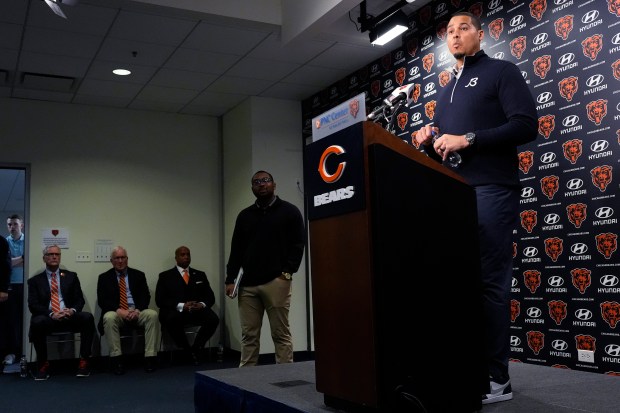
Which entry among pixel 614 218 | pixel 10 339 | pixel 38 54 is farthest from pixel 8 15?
pixel 614 218

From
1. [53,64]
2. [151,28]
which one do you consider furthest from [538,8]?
[53,64]

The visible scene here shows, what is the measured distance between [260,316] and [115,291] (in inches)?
116

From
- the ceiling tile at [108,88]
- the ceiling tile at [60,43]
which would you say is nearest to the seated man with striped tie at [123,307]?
the ceiling tile at [108,88]

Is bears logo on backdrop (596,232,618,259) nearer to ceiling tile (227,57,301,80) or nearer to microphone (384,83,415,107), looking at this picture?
microphone (384,83,415,107)

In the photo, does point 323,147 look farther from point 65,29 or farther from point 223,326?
point 223,326

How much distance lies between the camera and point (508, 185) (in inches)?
78.7

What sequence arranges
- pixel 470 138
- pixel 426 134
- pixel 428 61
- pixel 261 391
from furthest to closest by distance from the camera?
pixel 428 61 → pixel 261 391 → pixel 426 134 → pixel 470 138

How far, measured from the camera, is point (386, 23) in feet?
15.5

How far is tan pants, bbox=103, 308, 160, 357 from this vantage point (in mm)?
6043

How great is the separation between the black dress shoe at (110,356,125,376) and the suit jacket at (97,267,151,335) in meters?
0.46

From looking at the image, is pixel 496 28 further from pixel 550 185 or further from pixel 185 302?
pixel 185 302

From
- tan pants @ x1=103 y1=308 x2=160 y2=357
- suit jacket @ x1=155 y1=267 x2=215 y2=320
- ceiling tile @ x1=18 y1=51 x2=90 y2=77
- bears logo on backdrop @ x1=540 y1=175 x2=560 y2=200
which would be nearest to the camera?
bears logo on backdrop @ x1=540 y1=175 x2=560 y2=200

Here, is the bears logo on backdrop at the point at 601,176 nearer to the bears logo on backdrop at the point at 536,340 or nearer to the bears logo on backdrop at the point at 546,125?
the bears logo on backdrop at the point at 546,125

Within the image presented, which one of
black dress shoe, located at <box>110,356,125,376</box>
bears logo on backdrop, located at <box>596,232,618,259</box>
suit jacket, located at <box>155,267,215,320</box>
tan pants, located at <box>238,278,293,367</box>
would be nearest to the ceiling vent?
suit jacket, located at <box>155,267,215,320</box>
